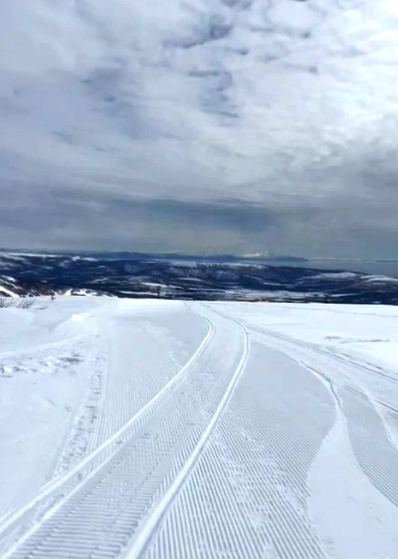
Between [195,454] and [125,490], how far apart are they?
116 centimetres

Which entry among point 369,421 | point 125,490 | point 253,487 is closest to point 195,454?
point 253,487

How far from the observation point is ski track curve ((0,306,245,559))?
3.75 m

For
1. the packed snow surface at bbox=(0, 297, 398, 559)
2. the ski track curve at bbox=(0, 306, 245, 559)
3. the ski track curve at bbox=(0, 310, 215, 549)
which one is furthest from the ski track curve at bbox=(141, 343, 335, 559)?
the ski track curve at bbox=(0, 310, 215, 549)

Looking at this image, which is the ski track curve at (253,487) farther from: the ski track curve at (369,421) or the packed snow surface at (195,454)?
the ski track curve at (369,421)

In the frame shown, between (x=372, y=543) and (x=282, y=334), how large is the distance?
12.0 meters

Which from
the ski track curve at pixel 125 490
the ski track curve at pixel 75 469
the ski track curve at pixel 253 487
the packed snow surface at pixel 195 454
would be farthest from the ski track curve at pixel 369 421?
the ski track curve at pixel 75 469

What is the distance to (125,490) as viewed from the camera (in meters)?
4.63

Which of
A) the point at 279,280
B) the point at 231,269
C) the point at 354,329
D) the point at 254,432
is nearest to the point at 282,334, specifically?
the point at 354,329

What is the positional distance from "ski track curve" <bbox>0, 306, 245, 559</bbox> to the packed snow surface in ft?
0.05

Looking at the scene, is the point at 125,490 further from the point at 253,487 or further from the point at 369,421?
the point at 369,421

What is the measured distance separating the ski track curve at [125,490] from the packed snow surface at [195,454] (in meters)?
0.01

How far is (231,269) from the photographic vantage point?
640 feet

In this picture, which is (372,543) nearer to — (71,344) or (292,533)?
(292,533)

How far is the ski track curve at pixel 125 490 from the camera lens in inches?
148
